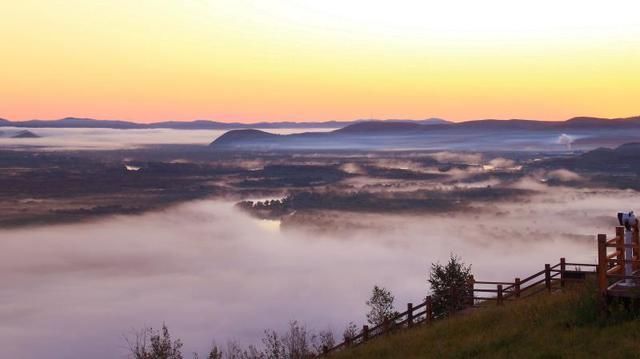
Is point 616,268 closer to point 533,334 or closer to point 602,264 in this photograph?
point 602,264

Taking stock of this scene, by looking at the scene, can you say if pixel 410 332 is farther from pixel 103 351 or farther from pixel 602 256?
pixel 103 351

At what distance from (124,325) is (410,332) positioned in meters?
176

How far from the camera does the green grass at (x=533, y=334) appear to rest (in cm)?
1925

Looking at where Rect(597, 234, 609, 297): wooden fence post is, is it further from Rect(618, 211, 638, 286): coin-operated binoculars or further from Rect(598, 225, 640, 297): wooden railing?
Rect(618, 211, 638, 286): coin-operated binoculars

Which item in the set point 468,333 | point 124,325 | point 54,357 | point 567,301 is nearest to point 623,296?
point 567,301

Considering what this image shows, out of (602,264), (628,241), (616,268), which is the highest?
(628,241)

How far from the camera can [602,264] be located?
19859 millimetres

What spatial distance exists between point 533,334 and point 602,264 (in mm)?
3046

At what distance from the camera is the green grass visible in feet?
63.2

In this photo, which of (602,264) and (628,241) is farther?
(628,241)

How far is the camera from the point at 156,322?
193m

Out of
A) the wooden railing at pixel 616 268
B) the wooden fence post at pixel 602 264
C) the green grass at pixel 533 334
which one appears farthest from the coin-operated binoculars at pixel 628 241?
the green grass at pixel 533 334

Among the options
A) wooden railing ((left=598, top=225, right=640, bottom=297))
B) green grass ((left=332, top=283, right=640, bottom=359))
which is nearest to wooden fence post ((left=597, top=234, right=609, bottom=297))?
wooden railing ((left=598, top=225, right=640, bottom=297))

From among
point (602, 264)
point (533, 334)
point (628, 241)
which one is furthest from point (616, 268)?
point (533, 334)
